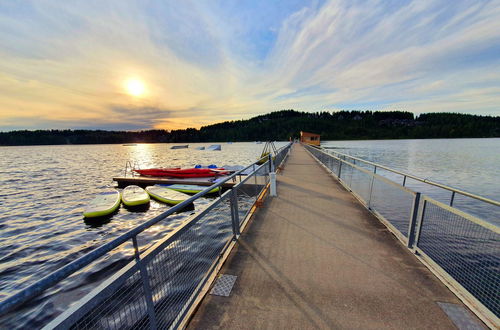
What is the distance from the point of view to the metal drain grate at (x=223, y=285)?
120 inches

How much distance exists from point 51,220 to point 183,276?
1338 cm

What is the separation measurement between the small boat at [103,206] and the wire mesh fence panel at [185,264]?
1039 centimetres

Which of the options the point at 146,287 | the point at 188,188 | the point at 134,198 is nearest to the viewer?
the point at 146,287

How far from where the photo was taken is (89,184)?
2128 centimetres

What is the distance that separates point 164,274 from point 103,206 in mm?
11634

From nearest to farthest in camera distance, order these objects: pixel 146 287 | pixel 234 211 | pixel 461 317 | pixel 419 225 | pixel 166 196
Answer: pixel 146 287 → pixel 461 317 → pixel 419 225 → pixel 234 211 → pixel 166 196

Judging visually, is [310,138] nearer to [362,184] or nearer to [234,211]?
[362,184]

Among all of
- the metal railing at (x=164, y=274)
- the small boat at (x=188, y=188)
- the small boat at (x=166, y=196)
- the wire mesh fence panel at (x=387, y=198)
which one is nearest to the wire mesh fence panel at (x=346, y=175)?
the wire mesh fence panel at (x=387, y=198)

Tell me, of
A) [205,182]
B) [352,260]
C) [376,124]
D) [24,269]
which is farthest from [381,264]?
[376,124]

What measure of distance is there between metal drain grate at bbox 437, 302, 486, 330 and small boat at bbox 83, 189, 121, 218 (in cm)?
1366

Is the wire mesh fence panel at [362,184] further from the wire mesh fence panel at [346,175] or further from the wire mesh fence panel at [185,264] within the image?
the wire mesh fence panel at [185,264]

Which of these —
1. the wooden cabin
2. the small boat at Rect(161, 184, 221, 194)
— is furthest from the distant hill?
the small boat at Rect(161, 184, 221, 194)

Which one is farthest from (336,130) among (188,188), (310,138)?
(188,188)

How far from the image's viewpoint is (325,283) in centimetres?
322
